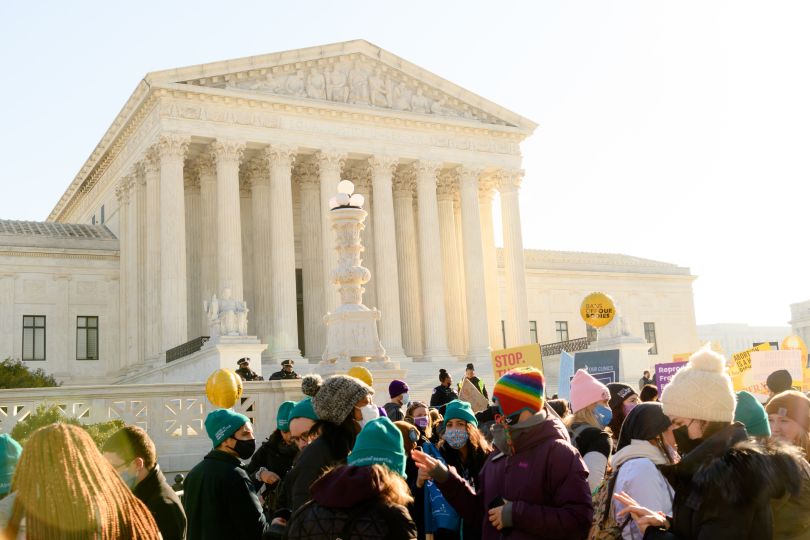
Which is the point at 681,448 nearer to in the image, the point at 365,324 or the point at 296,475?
the point at 296,475

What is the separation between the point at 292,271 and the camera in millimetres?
41656

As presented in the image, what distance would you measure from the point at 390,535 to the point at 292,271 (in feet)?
123

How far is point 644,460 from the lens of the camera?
203 inches

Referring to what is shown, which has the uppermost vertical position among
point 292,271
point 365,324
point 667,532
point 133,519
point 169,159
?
point 169,159

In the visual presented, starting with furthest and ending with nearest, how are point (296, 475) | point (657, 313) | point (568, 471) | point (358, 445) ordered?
1. point (657, 313)
2. point (296, 475)
3. point (568, 471)
4. point (358, 445)

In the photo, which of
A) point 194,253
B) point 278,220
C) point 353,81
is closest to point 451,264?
point 353,81

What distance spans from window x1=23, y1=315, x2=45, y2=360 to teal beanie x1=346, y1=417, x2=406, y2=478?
42.3m

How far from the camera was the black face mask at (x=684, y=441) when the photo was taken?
4.96m

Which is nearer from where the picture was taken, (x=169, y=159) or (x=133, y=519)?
(x=133, y=519)

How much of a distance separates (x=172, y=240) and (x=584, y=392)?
111ft

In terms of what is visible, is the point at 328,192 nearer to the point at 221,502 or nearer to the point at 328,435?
the point at 221,502

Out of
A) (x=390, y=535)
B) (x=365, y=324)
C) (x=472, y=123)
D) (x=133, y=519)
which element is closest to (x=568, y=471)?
(x=390, y=535)

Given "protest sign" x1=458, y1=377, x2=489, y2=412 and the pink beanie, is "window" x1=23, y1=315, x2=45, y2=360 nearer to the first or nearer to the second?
"protest sign" x1=458, y1=377, x2=489, y2=412

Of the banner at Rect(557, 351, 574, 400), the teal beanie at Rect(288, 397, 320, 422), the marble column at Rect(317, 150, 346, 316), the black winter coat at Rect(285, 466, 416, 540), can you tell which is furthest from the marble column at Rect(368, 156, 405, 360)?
the black winter coat at Rect(285, 466, 416, 540)
